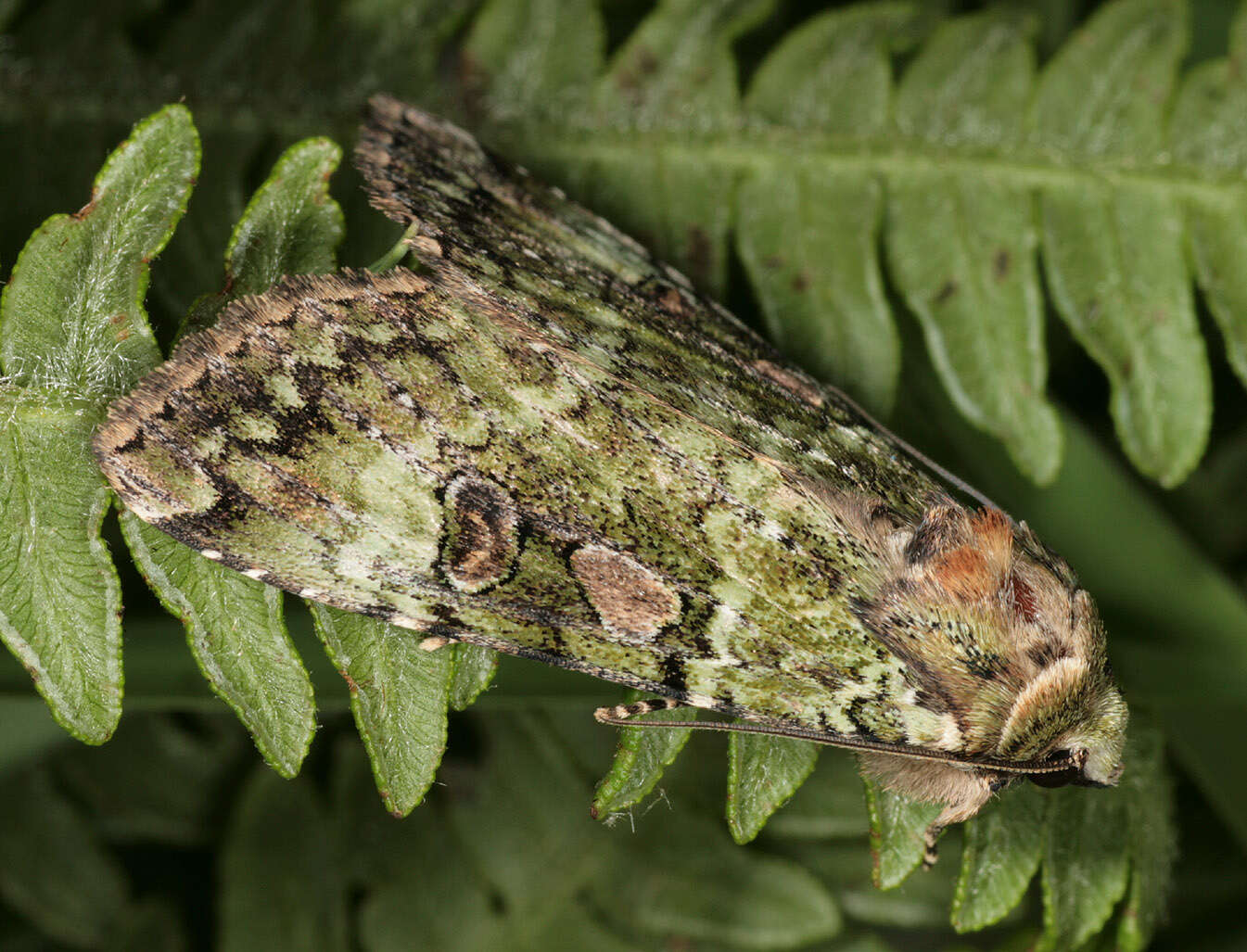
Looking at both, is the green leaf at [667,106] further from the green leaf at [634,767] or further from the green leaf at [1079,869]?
the green leaf at [1079,869]

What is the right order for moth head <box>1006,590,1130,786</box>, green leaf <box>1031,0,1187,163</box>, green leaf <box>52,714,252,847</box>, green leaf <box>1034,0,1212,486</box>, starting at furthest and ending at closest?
green leaf <box>52,714,252,847</box>
green leaf <box>1031,0,1187,163</box>
green leaf <box>1034,0,1212,486</box>
moth head <box>1006,590,1130,786</box>

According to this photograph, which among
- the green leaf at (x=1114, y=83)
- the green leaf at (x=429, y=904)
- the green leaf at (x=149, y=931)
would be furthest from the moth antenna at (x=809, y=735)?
the green leaf at (x=149, y=931)

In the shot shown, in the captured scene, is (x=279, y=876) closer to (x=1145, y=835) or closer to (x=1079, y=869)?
(x=1079, y=869)

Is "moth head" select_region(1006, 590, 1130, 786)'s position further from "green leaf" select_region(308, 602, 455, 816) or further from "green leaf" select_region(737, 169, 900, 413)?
"green leaf" select_region(308, 602, 455, 816)

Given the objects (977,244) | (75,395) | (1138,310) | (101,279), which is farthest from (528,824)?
(1138,310)

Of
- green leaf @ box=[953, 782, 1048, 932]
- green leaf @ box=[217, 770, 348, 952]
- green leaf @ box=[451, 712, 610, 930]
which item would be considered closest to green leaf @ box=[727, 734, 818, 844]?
green leaf @ box=[953, 782, 1048, 932]
